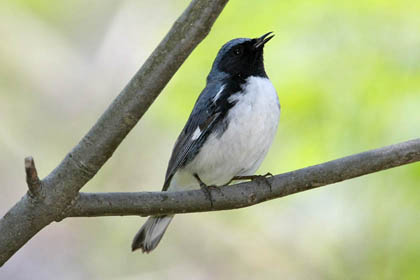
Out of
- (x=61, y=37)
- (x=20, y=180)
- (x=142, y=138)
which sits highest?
(x=61, y=37)

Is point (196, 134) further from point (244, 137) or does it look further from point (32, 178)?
point (32, 178)

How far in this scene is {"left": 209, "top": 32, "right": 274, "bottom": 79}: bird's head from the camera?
14.5 ft

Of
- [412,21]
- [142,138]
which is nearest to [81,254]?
[142,138]

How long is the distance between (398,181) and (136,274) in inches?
96.4

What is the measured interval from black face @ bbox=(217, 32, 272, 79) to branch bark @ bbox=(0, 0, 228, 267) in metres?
1.93

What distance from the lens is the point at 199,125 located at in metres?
4.07

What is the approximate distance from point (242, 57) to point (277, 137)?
1.99 ft

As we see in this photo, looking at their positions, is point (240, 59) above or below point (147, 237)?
above

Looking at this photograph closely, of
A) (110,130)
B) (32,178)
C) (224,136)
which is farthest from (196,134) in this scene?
(32,178)

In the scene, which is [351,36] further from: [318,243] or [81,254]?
[81,254]

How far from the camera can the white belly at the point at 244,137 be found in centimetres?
400

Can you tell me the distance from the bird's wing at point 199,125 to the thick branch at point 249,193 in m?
0.80

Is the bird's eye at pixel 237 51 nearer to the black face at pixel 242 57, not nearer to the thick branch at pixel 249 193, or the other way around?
the black face at pixel 242 57

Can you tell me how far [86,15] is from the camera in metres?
6.06
